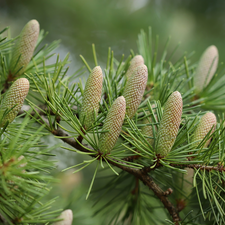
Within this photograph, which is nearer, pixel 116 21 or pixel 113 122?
pixel 113 122

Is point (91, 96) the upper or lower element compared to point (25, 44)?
lower

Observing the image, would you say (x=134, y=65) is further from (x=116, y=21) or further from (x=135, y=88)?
(x=116, y=21)

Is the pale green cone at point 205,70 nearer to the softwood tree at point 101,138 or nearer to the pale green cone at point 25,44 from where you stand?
the softwood tree at point 101,138

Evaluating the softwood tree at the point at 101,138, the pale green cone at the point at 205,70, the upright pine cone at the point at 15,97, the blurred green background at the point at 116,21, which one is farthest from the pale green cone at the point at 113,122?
the blurred green background at the point at 116,21

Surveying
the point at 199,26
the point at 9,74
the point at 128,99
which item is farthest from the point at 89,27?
the point at 128,99

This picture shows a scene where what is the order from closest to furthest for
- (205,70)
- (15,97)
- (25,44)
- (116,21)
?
(15,97) < (25,44) < (205,70) < (116,21)

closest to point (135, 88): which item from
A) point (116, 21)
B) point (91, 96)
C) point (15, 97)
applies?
point (91, 96)

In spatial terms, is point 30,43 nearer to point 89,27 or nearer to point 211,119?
point 211,119
